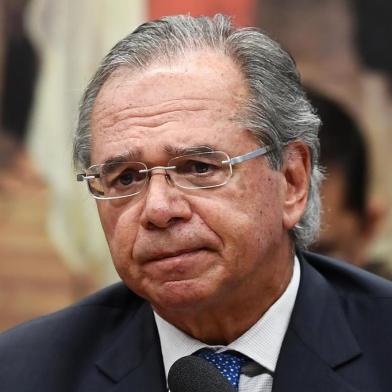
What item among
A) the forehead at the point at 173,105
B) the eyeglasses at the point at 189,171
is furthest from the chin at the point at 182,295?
the forehead at the point at 173,105

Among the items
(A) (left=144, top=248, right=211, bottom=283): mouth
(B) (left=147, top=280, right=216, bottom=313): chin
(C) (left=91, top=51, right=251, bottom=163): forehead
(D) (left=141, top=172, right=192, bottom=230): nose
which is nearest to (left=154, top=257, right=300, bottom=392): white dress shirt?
(B) (left=147, top=280, right=216, bottom=313): chin

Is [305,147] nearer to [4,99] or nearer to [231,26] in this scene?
[231,26]

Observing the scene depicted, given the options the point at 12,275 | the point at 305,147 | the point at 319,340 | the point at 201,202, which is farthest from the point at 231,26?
the point at 12,275

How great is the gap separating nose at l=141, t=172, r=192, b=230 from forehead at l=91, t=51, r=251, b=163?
99mm

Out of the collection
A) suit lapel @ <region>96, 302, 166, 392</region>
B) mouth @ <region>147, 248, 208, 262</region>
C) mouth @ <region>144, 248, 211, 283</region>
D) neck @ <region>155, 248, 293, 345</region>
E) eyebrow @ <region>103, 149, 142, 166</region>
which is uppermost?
eyebrow @ <region>103, 149, 142, 166</region>

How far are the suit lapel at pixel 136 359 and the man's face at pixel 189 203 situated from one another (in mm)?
181

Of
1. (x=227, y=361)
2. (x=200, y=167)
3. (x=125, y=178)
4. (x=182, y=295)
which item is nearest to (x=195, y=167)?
(x=200, y=167)

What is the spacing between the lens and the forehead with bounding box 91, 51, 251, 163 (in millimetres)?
2607

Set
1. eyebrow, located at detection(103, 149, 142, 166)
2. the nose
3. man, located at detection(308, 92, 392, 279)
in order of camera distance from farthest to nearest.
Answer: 1. man, located at detection(308, 92, 392, 279)
2. eyebrow, located at detection(103, 149, 142, 166)
3. the nose

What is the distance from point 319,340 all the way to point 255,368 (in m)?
0.20

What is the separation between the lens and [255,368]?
2.73 meters

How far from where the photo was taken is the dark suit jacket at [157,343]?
2.67 meters

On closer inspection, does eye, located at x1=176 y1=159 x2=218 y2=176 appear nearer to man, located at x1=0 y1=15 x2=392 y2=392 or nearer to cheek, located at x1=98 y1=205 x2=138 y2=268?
man, located at x1=0 y1=15 x2=392 y2=392

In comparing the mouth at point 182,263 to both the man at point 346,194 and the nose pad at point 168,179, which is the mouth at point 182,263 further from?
the man at point 346,194
